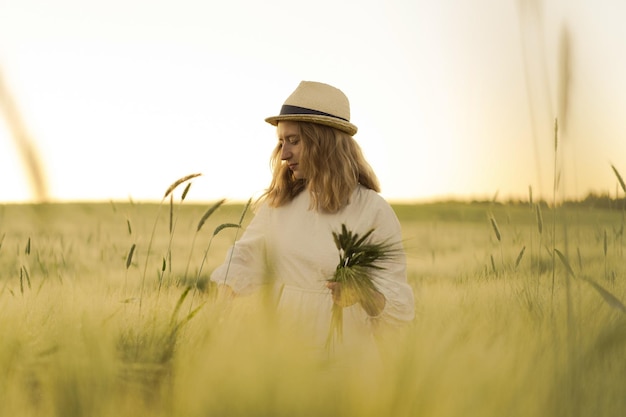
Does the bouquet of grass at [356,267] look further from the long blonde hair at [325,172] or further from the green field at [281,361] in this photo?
the long blonde hair at [325,172]

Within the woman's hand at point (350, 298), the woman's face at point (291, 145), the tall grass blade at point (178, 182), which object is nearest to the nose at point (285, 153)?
the woman's face at point (291, 145)

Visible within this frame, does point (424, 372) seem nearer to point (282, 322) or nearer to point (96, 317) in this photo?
point (282, 322)

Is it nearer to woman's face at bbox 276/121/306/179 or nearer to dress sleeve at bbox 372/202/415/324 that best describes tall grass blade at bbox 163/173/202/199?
dress sleeve at bbox 372/202/415/324

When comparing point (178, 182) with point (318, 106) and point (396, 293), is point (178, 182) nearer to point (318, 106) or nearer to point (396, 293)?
point (396, 293)

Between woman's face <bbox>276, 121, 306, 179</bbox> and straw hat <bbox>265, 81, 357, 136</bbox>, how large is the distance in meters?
0.02

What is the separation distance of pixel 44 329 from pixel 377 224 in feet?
3.80

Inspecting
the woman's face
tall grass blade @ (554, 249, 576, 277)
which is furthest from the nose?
tall grass blade @ (554, 249, 576, 277)

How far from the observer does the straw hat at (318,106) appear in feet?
6.42

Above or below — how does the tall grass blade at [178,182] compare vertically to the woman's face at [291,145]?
below

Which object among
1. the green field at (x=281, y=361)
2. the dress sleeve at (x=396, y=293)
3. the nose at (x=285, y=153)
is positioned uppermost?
the nose at (x=285, y=153)

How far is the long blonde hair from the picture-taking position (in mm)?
1895

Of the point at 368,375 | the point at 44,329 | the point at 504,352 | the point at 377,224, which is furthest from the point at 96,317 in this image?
the point at 377,224

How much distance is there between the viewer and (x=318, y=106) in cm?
197

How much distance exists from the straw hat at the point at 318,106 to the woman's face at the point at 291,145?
0.08 feet
